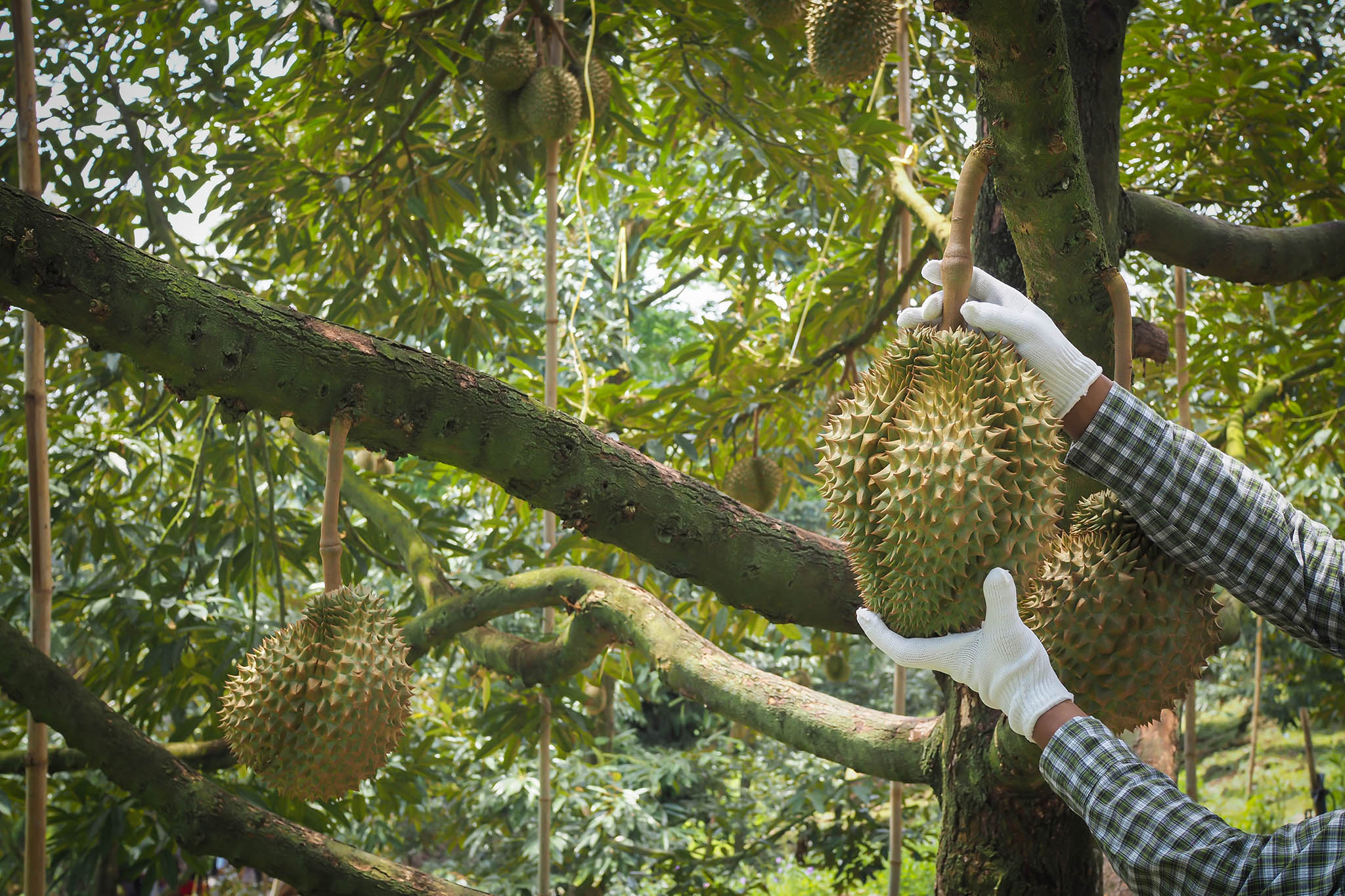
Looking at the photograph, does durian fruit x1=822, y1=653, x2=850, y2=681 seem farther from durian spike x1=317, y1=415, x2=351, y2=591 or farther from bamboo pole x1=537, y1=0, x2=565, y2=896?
durian spike x1=317, y1=415, x2=351, y2=591

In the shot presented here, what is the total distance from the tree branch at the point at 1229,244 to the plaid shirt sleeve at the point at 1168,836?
0.95m

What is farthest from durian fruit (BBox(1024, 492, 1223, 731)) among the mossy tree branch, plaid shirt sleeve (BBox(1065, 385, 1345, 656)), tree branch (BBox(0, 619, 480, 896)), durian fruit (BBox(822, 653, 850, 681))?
durian fruit (BBox(822, 653, 850, 681))

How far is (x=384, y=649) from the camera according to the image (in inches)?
56.4

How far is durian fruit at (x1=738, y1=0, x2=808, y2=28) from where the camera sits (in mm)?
2236

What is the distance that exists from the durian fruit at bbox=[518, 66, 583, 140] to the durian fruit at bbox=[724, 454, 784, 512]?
1.04 metres

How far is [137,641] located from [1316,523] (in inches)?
98.6

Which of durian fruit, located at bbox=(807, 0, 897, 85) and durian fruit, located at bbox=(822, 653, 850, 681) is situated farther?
durian fruit, located at bbox=(822, 653, 850, 681)

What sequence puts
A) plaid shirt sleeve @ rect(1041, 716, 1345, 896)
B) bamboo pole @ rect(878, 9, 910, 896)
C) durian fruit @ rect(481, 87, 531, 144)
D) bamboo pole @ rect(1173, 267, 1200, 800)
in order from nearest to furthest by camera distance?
1. plaid shirt sleeve @ rect(1041, 716, 1345, 896)
2. bamboo pole @ rect(878, 9, 910, 896)
3. bamboo pole @ rect(1173, 267, 1200, 800)
4. durian fruit @ rect(481, 87, 531, 144)

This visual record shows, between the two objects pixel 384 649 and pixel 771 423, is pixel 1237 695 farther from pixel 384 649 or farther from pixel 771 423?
pixel 384 649

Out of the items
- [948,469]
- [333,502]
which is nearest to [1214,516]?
[948,469]

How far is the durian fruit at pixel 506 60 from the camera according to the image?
7.53 feet

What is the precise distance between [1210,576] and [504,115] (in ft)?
6.16

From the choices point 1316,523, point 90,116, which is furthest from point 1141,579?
point 90,116

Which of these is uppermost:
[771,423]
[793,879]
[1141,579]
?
[771,423]
